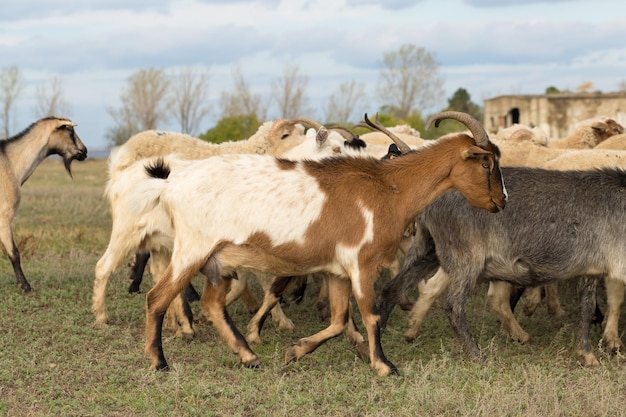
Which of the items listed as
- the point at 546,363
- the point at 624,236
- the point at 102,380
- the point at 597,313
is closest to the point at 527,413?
the point at 546,363

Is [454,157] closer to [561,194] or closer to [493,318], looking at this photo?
[561,194]

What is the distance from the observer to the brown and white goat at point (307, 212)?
664cm

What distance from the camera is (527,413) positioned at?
18.5 ft

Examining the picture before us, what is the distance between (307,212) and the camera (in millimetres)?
6664

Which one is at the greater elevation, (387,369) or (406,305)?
(387,369)

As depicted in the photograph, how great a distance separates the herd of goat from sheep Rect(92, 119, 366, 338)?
3 centimetres

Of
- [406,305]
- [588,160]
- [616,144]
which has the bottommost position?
[406,305]

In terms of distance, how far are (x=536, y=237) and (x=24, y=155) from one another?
20.8ft

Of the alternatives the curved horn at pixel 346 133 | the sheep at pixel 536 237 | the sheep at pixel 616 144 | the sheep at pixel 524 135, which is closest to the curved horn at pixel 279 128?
the curved horn at pixel 346 133

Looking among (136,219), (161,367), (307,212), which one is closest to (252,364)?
(161,367)

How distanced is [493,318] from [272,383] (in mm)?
3376

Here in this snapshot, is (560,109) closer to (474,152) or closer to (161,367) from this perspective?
(474,152)

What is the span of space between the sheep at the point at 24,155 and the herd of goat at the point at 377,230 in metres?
2.34

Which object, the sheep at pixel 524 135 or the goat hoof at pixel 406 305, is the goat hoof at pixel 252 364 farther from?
the sheep at pixel 524 135
